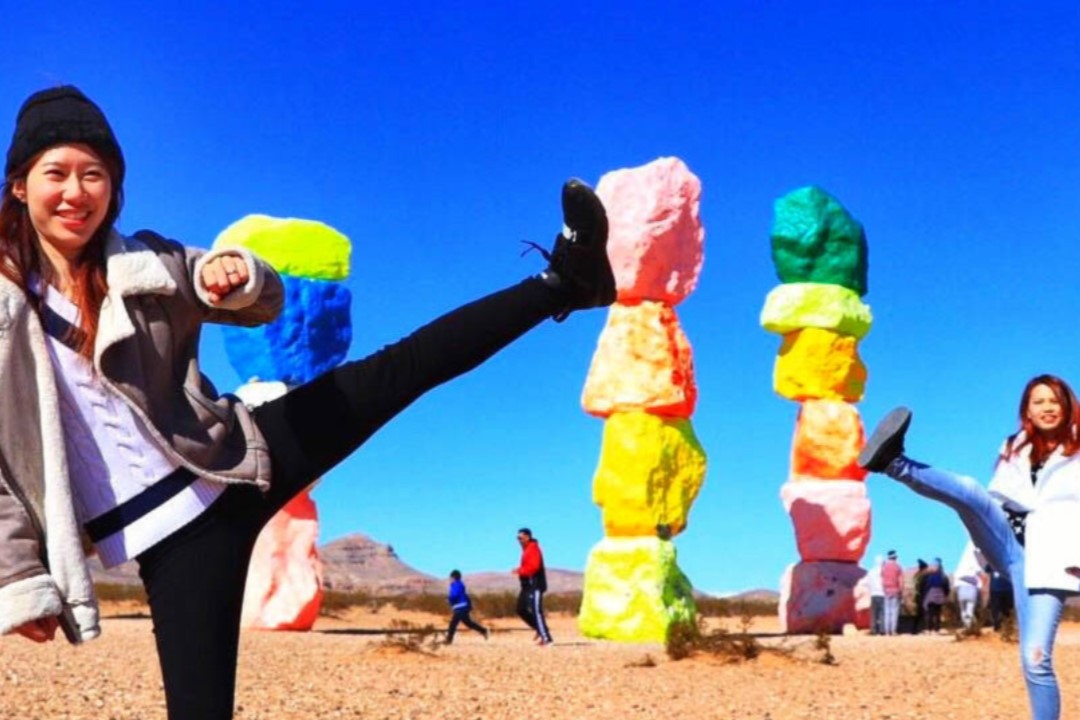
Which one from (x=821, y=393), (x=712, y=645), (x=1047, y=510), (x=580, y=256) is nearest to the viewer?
(x=580, y=256)

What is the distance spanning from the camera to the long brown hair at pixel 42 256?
2607 mm

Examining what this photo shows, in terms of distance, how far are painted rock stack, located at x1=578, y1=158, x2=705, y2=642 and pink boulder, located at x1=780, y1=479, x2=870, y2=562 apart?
9.01ft

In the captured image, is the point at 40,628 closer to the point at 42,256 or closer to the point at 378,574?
the point at 42,256

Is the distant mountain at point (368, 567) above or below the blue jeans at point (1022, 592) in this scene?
above

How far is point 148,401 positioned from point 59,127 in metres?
0.64

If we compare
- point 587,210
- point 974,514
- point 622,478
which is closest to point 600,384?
point 622,478

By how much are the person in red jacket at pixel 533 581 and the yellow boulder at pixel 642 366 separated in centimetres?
169

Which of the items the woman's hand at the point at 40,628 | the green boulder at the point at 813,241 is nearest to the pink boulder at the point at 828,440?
the green boulder at the point at 813,241

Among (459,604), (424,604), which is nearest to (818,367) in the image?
(459,604)

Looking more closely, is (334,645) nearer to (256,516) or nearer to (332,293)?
(332,293)

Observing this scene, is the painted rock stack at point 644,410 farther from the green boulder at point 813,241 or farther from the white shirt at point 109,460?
the white shirt at point 109,460

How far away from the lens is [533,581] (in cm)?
1430

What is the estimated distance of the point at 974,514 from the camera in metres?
4.64

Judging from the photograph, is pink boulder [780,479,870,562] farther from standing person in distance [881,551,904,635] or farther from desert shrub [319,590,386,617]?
desert shrub [319,590,386,617]
